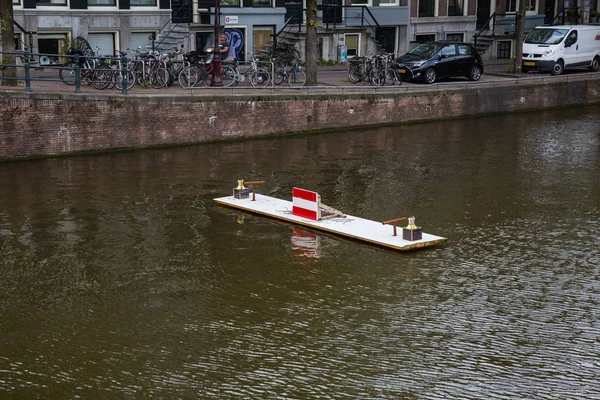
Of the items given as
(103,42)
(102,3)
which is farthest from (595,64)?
(102,3)

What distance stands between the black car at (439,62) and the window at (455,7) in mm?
8569

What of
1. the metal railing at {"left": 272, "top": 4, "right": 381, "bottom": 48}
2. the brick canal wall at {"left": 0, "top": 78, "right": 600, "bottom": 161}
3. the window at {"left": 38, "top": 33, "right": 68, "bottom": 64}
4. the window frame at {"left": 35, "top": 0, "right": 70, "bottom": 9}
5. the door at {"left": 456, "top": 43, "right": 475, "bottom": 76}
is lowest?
the brick canal wall at {"left": 0, "top": 78, "right": 600, "bottom": 161}

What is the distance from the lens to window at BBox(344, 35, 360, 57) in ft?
114

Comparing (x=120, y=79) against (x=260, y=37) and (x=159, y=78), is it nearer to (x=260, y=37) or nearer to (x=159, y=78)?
(x=159, y=78)

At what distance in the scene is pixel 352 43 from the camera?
3506 cm

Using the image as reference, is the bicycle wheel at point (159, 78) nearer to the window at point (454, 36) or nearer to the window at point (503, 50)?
the window at point (454, 36)

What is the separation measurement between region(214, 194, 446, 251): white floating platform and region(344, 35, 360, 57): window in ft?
60.4

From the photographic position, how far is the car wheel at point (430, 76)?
28703mm

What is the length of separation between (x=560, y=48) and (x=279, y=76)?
1182 centimetres

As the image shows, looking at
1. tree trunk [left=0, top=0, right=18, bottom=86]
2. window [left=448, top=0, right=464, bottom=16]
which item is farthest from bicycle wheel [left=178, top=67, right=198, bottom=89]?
window [left=448, top=0, right=464, bottom=16]

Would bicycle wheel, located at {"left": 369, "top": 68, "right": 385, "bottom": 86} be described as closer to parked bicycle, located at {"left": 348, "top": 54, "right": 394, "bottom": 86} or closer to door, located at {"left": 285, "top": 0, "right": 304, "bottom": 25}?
parked bicycle, located at {"left": 348, "top": 54, "right": 394, "bottom": 86}

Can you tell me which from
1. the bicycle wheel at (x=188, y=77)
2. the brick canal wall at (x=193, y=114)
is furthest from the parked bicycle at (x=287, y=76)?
the bicycle wheel at (x=188, y=77)

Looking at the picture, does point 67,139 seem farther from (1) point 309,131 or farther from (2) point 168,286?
(2) point 168,286

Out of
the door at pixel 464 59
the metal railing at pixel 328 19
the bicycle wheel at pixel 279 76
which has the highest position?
the metal railing at pixel 328 19
